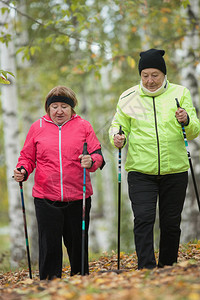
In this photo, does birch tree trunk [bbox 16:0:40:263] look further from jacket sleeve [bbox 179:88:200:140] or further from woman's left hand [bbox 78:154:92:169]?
jacket sleeve [bbox 179:88:200:140]

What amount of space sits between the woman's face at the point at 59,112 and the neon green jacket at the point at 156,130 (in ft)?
1.99

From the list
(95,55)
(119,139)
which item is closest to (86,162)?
(119,139)

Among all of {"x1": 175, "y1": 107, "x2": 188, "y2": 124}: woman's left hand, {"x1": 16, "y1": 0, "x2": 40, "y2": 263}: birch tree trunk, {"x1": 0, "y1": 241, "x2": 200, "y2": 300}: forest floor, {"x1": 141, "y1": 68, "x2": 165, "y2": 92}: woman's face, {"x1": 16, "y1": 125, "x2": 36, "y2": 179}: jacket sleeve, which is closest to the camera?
{"x1": 0, "y1": 241, "x2": 200, "y2": 300}: forest floor

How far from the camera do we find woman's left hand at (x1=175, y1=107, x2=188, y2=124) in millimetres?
4512

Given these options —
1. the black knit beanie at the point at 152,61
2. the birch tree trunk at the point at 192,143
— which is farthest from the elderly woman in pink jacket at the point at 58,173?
the birch tree trunk at the point at 192,143

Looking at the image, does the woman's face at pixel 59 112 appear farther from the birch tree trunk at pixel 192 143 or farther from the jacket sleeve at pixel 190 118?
the birch tree trunk at pixel 192 143

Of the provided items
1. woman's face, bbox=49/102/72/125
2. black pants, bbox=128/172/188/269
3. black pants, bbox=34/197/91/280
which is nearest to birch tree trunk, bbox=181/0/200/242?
black pants, bbox=128/172/188/269

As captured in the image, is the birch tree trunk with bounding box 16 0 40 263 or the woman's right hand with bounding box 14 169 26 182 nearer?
the woman's right hand with bounding box 14 169 26 182

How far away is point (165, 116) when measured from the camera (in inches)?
185

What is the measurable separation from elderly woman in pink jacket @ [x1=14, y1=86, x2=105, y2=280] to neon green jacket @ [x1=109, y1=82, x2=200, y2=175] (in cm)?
47

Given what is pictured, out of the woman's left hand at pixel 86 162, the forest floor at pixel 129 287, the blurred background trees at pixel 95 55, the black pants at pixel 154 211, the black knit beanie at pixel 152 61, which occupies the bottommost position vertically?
the forest floor at pixel 129 287

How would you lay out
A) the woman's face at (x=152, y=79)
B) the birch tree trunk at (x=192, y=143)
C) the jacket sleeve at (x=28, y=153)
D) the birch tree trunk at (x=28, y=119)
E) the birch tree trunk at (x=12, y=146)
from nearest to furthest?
the woman's face at (x=152, y=79) → the jacket sleeve at (x=28, y=153) → the birch tree trunk at (x=192, y=143) → the birch tree trunk at (x=12, y=146) → the birch tree trunk at (x=28, y=119)

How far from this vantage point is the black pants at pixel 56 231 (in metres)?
4.76

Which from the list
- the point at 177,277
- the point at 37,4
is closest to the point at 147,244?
the point at 177,277
